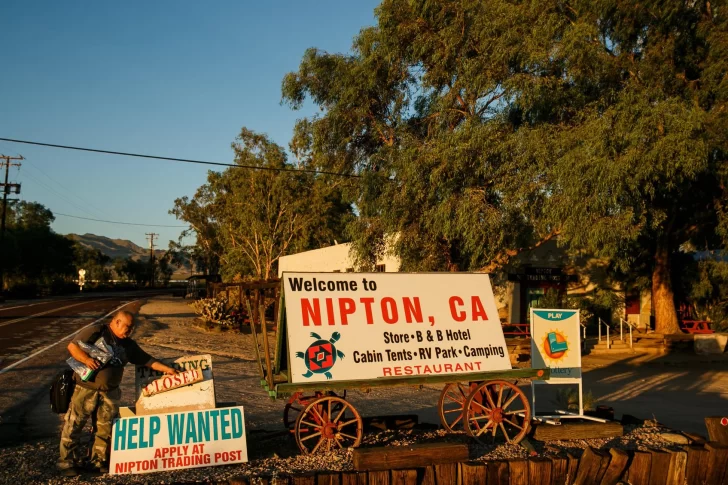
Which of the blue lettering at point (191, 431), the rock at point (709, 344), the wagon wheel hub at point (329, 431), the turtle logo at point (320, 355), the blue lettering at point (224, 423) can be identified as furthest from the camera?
the rock at point (709, 344)

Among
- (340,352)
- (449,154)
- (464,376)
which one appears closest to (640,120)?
(449,154)

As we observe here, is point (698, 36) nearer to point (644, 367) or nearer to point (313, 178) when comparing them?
point (644, 367)

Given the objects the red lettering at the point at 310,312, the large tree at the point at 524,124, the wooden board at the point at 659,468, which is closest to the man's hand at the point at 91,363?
the red lettering at the point at 310,312

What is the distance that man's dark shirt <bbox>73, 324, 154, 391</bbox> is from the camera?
6457mm

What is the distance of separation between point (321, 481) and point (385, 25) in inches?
631

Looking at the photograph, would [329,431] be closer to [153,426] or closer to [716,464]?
[153,426]

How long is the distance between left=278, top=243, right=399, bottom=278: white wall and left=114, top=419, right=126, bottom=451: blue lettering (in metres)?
16.9

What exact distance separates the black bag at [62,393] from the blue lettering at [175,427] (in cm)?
102

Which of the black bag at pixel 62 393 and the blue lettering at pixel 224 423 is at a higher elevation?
the black bag at pixel 62 393

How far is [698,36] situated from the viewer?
19266mm

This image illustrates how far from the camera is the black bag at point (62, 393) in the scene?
253 inches

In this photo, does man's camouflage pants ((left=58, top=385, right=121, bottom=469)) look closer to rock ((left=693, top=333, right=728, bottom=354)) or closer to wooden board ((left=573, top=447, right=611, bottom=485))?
wooden board ((left=573, top=447, right=611, bottom=485))

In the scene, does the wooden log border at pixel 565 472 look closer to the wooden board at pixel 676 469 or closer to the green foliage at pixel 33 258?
the wooden board at pixel 676 469

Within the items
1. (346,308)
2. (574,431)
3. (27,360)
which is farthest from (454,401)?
(27,360)
